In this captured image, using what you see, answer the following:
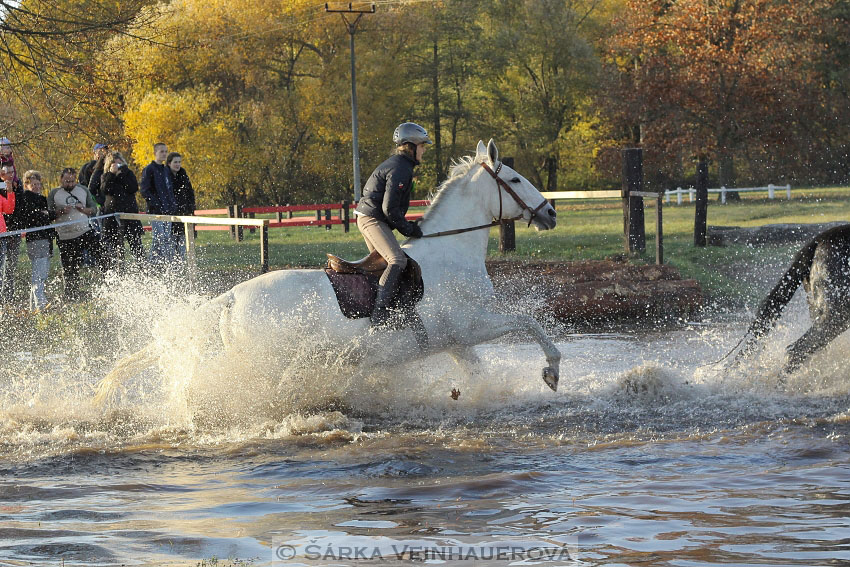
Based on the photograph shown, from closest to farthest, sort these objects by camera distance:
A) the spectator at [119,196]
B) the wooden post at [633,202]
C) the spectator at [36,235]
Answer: the spectator at [36,235], the spectator at [119,196], the wooden post at [633,202]

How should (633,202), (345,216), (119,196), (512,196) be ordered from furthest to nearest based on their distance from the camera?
(345,216) → (633,202) → (119,196) → (512,196)

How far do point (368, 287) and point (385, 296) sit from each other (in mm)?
179

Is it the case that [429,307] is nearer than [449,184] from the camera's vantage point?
Yes

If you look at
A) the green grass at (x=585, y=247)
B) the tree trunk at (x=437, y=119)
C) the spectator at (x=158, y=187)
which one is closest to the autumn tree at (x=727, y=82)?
the tree trunk at (x=437, y=119)

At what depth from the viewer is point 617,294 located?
13.8 meters

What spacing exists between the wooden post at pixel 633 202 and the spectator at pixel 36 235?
27.7ft

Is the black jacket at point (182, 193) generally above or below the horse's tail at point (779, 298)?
above

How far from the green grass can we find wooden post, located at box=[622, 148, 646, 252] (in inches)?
11.7

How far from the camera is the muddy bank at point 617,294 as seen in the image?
13664 millimetres

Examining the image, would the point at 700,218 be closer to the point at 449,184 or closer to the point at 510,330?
the point at 449,184

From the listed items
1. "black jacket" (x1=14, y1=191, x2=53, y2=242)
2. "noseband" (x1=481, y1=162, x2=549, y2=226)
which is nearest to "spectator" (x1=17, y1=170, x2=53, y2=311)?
"black jacket" (x1=14, y1=191, x2=53, y2=242)

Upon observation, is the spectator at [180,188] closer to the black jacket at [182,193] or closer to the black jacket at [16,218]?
the black jacket at [182,193]

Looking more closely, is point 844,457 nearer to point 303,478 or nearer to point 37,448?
point 303,478

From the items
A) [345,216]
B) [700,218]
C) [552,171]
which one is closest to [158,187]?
[700,218]
